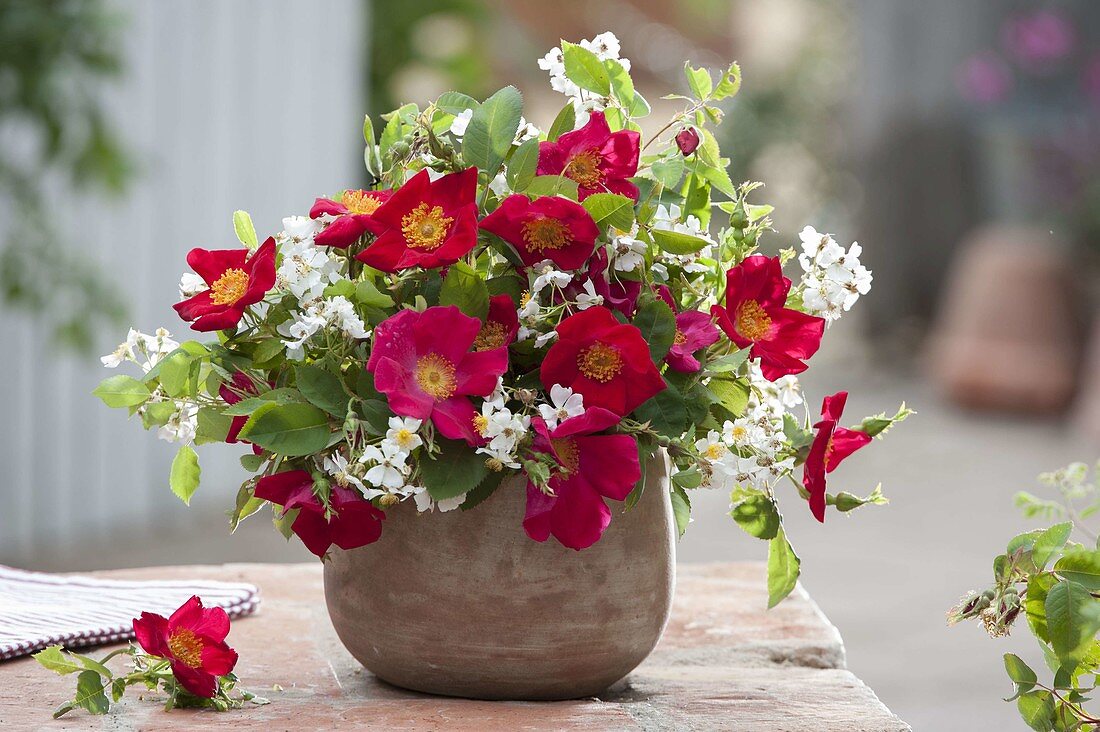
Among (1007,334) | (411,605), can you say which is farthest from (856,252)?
(1007,334)

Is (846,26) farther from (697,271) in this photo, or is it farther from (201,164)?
(697,271)

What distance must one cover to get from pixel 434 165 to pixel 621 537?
259mm

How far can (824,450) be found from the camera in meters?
0.81

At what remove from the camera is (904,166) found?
22.2ft

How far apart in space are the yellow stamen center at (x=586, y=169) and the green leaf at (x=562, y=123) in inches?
1.5

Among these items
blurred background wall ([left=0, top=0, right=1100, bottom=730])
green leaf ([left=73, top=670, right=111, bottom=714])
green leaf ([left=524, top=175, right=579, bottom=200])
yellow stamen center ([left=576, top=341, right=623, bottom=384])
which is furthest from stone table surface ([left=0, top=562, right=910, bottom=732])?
blurred background wall ([left=0, top=0, right=1100, bottom=730])

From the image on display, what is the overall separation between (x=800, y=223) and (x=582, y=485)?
22.8 ft

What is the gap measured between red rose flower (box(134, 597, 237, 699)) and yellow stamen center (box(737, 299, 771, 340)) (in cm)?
37

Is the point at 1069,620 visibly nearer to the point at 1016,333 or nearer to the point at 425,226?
the point at 425,226

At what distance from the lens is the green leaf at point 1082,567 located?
0.79 meters

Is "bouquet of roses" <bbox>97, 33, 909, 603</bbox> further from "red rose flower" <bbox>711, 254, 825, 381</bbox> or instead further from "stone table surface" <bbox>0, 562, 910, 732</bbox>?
"stone table surface" <bbox>0, 562, 910, 732</bbox>

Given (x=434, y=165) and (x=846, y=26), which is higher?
(x=846, y=26)

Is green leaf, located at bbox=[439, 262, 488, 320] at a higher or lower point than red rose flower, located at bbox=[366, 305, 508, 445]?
higher

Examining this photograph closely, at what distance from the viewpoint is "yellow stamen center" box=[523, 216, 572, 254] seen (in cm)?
77
